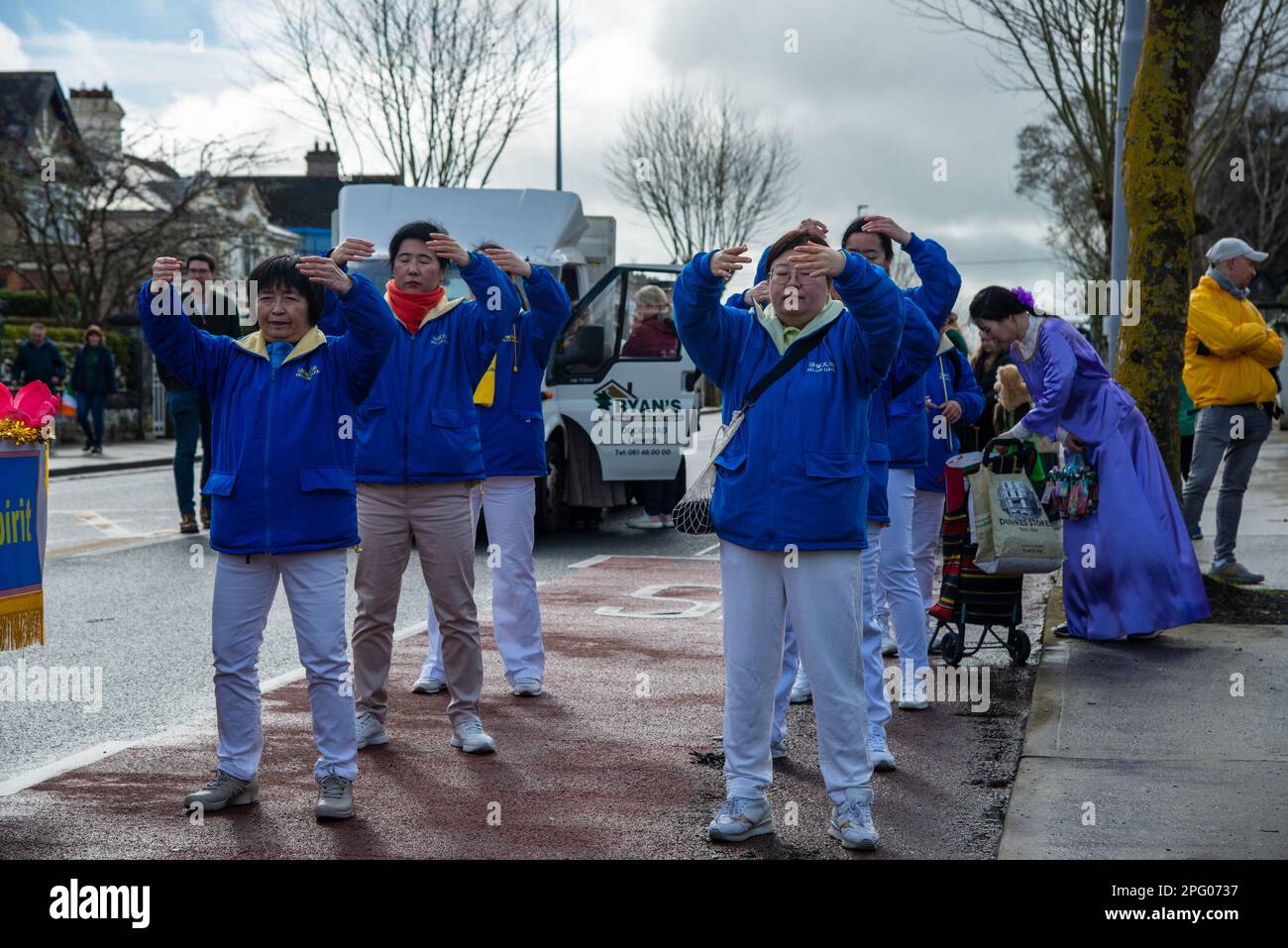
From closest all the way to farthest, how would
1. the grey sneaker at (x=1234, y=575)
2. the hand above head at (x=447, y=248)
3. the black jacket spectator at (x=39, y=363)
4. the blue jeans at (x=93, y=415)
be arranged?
the hand above head at (x=447, y=248), the grey sneaker at (x=1234, y=575), the black jacket spectator at (x=39, y=363), the blue jeans at (x=93, y=415)

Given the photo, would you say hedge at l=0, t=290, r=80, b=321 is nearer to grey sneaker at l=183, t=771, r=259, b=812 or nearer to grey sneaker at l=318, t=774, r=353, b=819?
grey sneaker at l=183, t=771, r=259, b=812

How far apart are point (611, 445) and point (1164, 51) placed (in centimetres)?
613

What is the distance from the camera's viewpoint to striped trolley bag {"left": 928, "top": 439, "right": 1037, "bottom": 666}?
24.8 feet

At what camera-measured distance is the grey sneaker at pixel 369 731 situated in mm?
6031

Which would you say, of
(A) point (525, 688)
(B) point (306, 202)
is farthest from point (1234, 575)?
(B) point (306, 202)

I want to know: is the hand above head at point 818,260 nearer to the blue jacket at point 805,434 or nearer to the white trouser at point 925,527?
the blue jacket at point 805,434

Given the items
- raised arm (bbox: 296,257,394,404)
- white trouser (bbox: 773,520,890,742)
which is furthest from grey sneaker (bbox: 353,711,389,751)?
white trouser (bbox: 773,520,890,742)

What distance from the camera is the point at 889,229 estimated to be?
214 inches

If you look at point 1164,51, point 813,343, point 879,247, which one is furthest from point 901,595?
point 1164,51

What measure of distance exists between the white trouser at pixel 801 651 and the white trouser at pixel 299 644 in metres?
1.31

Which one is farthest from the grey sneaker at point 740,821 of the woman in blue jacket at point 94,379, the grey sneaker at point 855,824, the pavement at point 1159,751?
the woman in blue jacket at point 94,379


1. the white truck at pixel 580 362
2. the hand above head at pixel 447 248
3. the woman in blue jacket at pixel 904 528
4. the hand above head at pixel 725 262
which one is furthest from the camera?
the white truck at pixel 580 362
